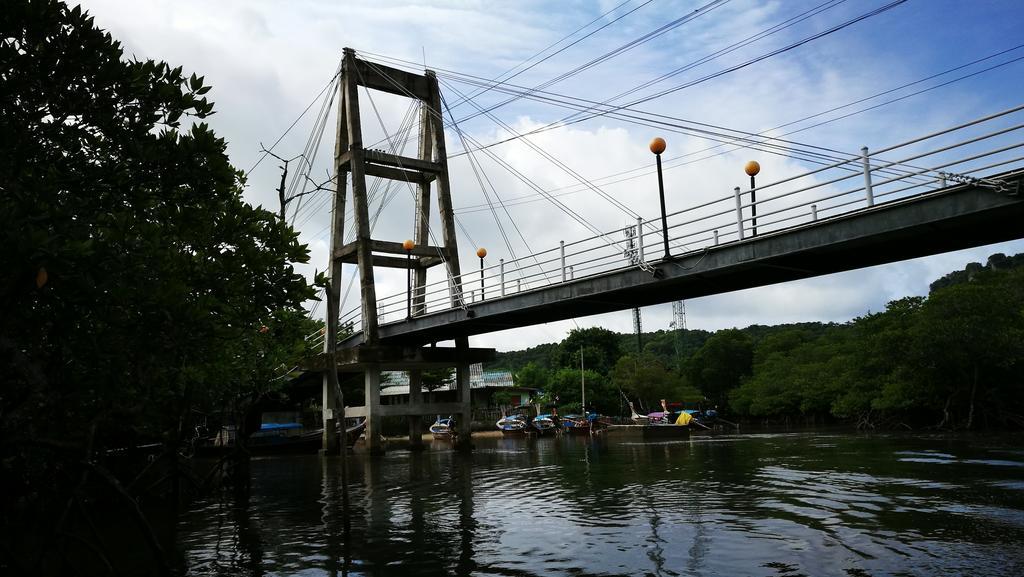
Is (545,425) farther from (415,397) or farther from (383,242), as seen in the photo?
(383,242)

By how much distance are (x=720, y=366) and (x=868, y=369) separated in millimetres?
34290

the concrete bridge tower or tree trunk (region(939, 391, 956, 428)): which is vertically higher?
the concrete bridge tower

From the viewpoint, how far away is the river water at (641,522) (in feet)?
37.9

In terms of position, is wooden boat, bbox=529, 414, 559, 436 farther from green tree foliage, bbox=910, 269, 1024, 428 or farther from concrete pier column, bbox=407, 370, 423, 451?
green tree foliage, bbox=910, 269, 1024, 428

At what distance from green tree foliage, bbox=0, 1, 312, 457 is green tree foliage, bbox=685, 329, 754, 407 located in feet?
275

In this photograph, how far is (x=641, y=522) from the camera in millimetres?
15258

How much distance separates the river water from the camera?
11.6m

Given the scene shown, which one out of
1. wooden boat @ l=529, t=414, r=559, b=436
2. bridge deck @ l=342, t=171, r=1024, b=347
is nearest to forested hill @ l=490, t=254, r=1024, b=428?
wooden boat @ l=529, t=414, r=559, b=436

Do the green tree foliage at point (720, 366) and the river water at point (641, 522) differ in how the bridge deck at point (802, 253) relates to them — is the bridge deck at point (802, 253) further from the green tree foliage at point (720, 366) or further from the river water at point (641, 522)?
the green tree foliage at point (720, 366)

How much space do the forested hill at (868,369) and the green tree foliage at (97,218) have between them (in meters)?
39.5

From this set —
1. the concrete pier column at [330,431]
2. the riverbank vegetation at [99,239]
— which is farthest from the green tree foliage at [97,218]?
the concrete pier column at [330,431]

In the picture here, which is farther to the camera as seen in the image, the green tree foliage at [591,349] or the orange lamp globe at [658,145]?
the green tree foliage at [591,349]

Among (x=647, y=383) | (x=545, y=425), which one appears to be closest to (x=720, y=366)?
(x=647, y=383)

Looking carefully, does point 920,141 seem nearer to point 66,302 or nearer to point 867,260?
point 867,260
